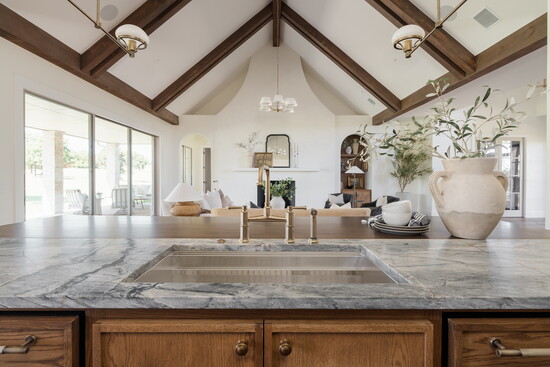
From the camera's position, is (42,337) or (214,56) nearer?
(42,337)

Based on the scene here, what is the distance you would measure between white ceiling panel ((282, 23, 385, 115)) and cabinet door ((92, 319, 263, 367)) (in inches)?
252

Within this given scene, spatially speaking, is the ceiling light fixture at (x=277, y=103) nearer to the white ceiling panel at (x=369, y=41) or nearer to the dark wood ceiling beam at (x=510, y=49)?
the white ceiling panel at (x=369, y=41)

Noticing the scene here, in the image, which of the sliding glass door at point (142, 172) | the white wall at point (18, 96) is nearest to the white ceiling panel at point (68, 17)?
the white wall at point (18, 96)

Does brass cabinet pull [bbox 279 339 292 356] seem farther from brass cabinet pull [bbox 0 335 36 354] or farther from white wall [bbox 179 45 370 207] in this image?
white wall [bbox 179 45 370 207]

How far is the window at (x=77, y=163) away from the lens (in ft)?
10.7

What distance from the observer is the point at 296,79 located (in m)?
7.39

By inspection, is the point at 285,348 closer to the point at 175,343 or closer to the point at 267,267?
the point at 175,343

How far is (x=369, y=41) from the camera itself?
4793 mm

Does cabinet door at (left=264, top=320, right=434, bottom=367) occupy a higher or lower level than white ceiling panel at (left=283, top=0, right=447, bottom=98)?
lower

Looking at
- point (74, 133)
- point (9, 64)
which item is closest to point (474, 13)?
point (9, 64)

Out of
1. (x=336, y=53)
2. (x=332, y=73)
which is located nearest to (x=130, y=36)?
(x=336, y=53)

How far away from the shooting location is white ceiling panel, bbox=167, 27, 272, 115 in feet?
21.3

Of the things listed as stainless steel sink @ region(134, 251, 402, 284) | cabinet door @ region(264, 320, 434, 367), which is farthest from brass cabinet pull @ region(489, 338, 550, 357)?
stainless steel sink @ region(134, 251, 402, 284)

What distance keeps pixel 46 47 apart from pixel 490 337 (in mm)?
4066
